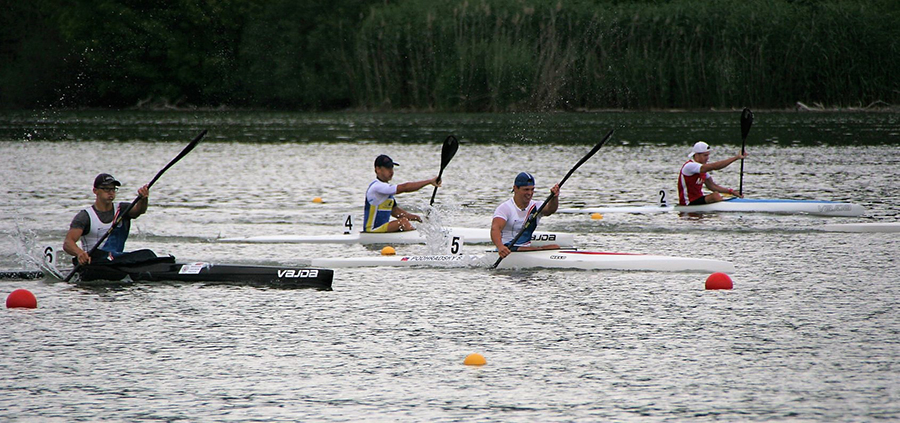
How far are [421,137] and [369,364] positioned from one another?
33.1 meters

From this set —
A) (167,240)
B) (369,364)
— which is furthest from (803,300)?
(167,240)

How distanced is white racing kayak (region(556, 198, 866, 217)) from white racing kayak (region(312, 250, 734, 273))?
6487 mm

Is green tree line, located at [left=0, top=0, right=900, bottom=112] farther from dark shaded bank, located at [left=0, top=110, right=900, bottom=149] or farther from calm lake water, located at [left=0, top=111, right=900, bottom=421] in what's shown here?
calm lake water, located at [left=0, top=111, right=900, bottom=421]

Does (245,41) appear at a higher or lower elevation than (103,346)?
higher

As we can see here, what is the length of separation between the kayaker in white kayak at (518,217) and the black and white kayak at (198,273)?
2298 mm

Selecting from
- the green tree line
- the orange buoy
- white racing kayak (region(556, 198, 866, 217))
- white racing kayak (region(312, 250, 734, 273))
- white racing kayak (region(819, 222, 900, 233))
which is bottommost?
the orange buoy

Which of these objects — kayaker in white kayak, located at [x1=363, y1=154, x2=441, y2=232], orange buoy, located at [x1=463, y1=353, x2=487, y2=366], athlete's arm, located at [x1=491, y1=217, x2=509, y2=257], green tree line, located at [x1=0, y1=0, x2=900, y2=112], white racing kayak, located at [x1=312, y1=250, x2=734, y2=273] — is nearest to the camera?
orange buoy, located at [x1=463, y1=353, x2=487, y2=366]

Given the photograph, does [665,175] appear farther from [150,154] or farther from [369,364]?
[369,364]

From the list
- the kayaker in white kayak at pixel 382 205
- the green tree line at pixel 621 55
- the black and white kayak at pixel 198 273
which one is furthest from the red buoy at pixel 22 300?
the green tree line at pixel 621 55

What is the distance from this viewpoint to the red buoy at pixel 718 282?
12.4 m

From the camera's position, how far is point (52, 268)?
13.4 metres

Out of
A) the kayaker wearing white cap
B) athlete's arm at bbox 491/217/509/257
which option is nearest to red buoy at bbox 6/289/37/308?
athlete's arm at bbox 491/217/509/257

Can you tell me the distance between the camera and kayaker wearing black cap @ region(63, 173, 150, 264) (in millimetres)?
12828

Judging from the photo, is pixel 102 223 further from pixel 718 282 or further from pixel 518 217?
pixel 718 282
